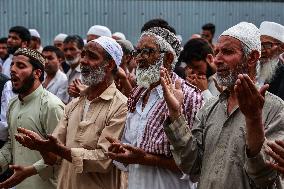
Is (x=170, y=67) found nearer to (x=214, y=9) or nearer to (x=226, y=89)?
(x=226, y=89)

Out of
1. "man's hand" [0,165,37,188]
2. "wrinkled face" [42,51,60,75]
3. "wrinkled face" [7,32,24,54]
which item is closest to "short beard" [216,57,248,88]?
"man's hand" [0,165,37,188]

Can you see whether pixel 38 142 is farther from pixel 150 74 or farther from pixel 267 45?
pixel 267 45

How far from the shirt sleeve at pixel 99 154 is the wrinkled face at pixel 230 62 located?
1.29 meters

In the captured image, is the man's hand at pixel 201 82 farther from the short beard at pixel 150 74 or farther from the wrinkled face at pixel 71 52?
the wrinkled face at pixel 71 52

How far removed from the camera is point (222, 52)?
436cm

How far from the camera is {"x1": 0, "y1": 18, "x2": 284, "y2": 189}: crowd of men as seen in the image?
13.5 feet

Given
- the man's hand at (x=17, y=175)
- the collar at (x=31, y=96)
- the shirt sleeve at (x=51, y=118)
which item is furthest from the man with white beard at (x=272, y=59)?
the man's hand at (x=17, y=175)

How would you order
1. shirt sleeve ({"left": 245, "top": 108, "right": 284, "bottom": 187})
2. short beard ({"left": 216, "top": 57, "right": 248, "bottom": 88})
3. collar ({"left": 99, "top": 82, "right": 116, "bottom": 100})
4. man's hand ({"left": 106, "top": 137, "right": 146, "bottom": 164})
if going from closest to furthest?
shirt sleeve ({"left": 245, "top": 108, "right": 284, "bottom": 187}) < short beard ({"left": 216, "top": 57, "right": 248, "bottom": 88}) < man's hand ({"left": 106, "top": 137, "right": 146, "bottom": 164}) < collar ({"left": 99, "top": 82, "right": 116, "bottom": 100})

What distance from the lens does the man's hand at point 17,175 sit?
5754 mm

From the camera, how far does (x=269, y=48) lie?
697cm

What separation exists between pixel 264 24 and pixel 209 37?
20.4ft

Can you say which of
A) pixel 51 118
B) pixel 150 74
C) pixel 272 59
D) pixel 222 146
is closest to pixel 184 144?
pixel 222 146

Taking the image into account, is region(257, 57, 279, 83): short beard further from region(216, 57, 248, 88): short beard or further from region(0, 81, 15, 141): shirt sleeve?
region(0, 81, 15, 141): shirt sleeve

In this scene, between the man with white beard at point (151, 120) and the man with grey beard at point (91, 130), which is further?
the man with grey beard at point (91, 130)
